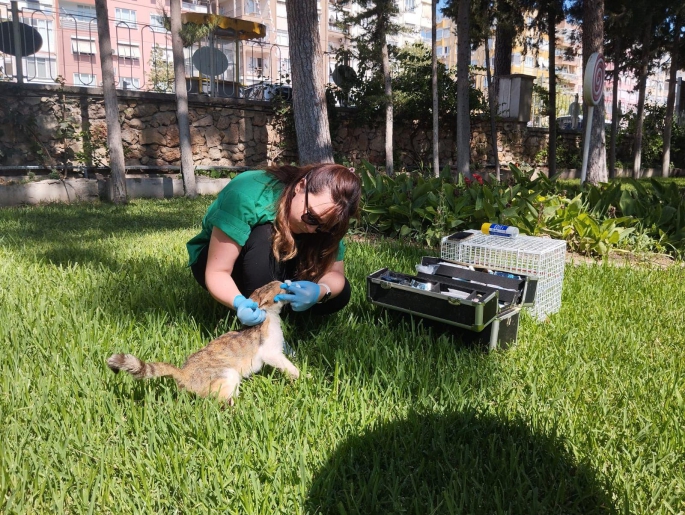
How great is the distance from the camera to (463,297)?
2.84m

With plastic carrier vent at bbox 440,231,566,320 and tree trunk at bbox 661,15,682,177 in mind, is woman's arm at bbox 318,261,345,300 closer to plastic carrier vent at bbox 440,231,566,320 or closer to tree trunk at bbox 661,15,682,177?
plastic carrier vent at bbox 440,231,566,320

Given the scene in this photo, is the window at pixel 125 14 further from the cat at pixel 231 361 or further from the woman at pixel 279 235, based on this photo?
the cat at pixel 231 361

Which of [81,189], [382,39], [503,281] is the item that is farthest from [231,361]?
[382,39]

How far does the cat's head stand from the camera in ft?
8.25

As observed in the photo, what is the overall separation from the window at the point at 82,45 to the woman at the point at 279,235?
8.65 metres

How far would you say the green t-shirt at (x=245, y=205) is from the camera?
2580 mm

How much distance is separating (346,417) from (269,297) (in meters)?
0.67

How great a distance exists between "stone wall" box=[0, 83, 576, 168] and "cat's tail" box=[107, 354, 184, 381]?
790cm

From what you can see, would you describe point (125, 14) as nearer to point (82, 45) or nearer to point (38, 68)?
point (82, 45)

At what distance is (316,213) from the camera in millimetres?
2490

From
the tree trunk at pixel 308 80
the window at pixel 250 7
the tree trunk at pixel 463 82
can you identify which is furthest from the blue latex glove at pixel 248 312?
the window at pixel 250 7

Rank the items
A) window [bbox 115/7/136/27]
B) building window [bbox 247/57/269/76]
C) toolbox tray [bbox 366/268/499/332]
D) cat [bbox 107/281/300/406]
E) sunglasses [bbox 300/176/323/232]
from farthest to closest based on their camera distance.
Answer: window [bbox 115/7/136/27]
building window [bbox 247/57/269/76]
toolbox tray [bbox 366/268/499/332]
sunglasses [bbox 300/176/323/232]
cat [bbox 107/281/300/406]

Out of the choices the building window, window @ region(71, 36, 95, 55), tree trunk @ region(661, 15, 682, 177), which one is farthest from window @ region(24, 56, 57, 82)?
tree trunk @ region(661, 15, 682, 177)

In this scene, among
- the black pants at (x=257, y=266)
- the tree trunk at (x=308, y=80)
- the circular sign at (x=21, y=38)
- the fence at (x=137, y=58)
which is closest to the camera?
the black pants at (x=257, y=266)
